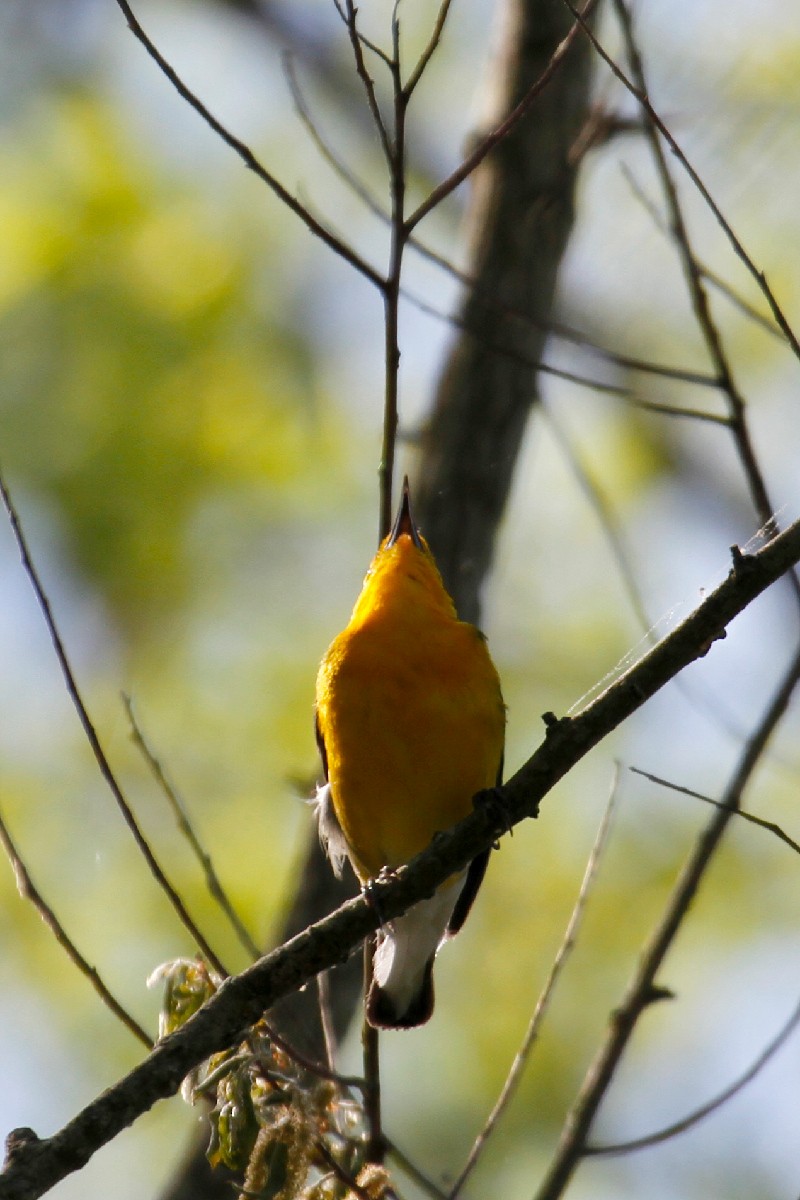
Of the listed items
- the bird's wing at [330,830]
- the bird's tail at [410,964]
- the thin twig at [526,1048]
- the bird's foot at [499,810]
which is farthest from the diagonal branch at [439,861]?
the bird's wing at [330,830]

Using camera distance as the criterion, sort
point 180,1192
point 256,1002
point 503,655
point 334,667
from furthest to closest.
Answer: point 503,655 < point 180,1192 < point 334,667 < point 256,1002

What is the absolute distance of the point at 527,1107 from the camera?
9.31 metres

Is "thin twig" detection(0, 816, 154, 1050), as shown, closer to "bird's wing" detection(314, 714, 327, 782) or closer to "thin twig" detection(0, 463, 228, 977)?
Answer: "thin twig" detection(0, 463, 228, 977)

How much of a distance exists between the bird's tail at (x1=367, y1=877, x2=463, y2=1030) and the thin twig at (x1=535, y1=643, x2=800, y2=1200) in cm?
115

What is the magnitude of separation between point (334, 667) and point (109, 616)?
5954 millimetres

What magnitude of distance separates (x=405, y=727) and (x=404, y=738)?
0.04 m

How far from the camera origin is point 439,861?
3.50 metres

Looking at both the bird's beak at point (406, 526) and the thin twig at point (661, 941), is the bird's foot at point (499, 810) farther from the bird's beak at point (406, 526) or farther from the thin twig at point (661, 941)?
the bird's beak at point (406, 526)

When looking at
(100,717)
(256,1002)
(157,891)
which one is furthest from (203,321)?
(256,1002)

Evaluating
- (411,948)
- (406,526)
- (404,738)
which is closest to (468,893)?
(411,948)

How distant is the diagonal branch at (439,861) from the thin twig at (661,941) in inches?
36.4

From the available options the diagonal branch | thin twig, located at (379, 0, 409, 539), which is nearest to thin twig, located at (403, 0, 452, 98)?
thin twig, located at (379, 0, 409, 539)

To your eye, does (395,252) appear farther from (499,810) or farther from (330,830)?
(330,830)

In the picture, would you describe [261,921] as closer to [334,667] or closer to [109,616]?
[109,616]
